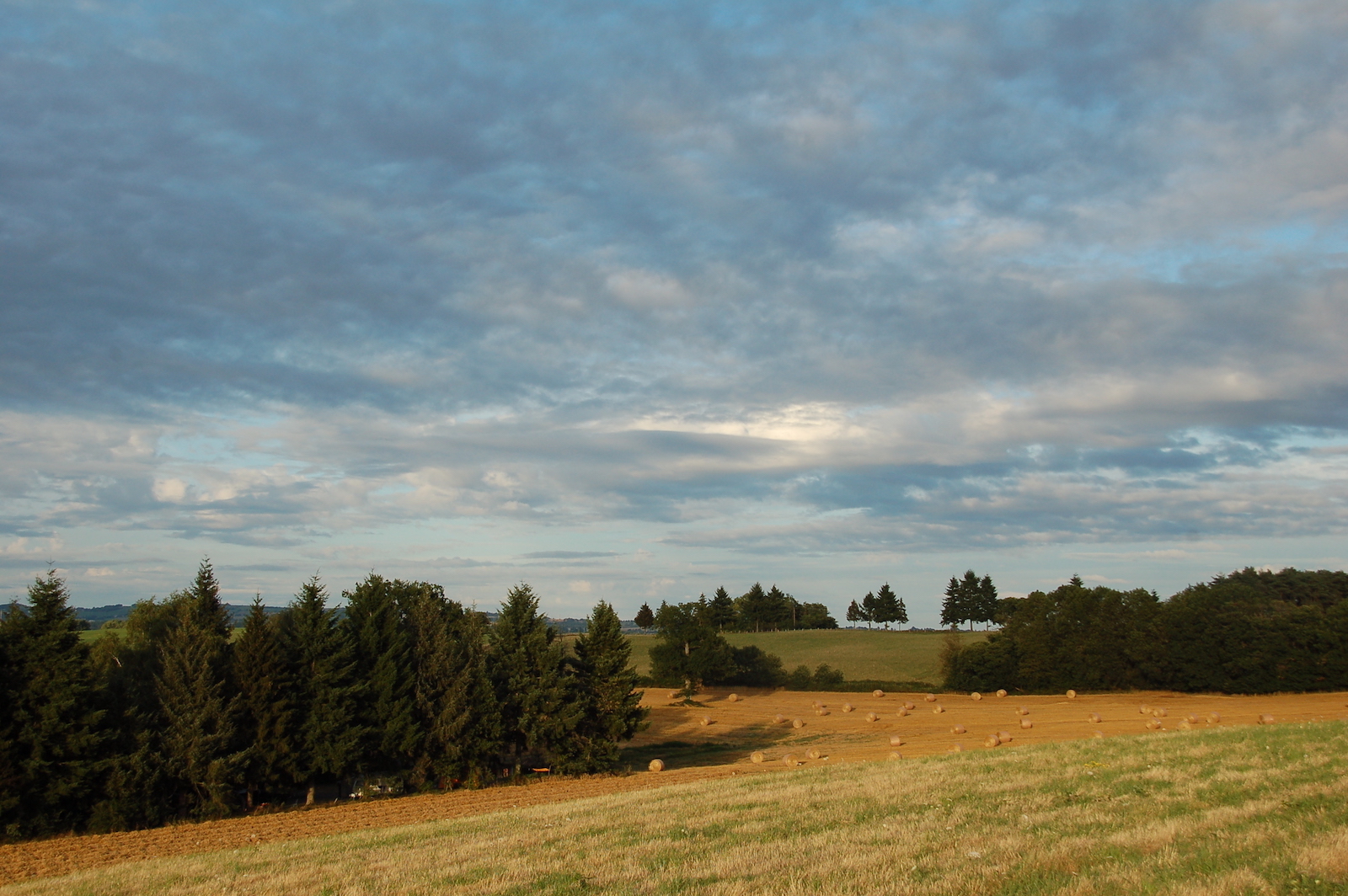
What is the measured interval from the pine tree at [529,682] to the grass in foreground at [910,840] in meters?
11.2

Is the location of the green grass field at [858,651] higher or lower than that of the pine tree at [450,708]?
lower

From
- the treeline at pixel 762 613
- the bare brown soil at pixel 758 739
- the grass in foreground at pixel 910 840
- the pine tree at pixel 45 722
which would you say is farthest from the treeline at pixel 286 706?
the treeline at pixel 762 613

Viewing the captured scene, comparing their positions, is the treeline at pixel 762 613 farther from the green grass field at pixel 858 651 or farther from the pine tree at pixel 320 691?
the pine tree at pixel 320 691

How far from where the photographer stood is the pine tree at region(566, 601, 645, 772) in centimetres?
3070

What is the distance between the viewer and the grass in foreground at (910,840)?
295 inches

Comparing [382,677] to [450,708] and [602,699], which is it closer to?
[450,708]

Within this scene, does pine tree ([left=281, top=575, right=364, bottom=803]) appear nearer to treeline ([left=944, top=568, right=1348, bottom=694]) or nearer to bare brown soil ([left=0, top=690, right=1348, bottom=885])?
bare brown soil ([left=0, top=690, right=1348, bottom=885])

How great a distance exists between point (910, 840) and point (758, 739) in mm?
32956

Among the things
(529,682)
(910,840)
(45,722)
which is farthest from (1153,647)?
(45,722)

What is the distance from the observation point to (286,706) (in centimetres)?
2573

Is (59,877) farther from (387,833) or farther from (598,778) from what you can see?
(598,778)

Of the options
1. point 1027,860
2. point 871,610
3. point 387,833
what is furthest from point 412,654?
point 871,610

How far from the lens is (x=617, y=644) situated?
32.6 metres

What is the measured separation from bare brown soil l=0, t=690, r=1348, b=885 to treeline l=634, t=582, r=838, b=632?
48.2 meters
